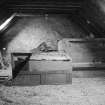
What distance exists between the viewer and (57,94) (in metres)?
4.48

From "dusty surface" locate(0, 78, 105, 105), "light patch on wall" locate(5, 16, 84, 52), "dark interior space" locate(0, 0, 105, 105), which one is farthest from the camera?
"light patch on wall" locate(5, 16, 84, 52)

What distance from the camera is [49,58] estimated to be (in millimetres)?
5328

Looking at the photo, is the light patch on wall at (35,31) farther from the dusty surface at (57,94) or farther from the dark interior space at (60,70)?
the dusty surface at (57,94)

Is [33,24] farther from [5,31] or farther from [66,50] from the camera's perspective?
[66,50]

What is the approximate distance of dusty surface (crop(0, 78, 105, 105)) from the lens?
394cm

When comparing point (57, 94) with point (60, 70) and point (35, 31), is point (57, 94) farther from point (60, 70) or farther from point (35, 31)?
point (35, 31)

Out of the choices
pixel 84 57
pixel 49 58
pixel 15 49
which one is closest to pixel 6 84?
pixel 49 58

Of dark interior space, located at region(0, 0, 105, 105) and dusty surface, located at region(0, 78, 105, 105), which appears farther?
dark interior space, located at region(0, 0, 105, 105)

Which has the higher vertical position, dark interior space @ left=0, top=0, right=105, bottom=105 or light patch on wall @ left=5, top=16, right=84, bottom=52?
light patch on wall @ left=5, top=16, right=84, bottom=52

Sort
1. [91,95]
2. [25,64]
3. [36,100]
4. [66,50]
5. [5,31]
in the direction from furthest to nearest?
[5,31] → [66,50] → [25,64] → [91,95] → [36,100]

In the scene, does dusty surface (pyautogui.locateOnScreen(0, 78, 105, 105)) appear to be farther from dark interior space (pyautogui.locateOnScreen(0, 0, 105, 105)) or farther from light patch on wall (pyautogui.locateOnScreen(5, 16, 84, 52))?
light patch on wall (pyautogui.locateOnScreen(5, 16, 84, 52))

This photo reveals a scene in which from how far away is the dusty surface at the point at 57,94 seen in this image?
155 inches

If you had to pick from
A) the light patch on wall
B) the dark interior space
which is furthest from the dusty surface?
the light patch on wall

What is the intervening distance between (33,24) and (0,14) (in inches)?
127
